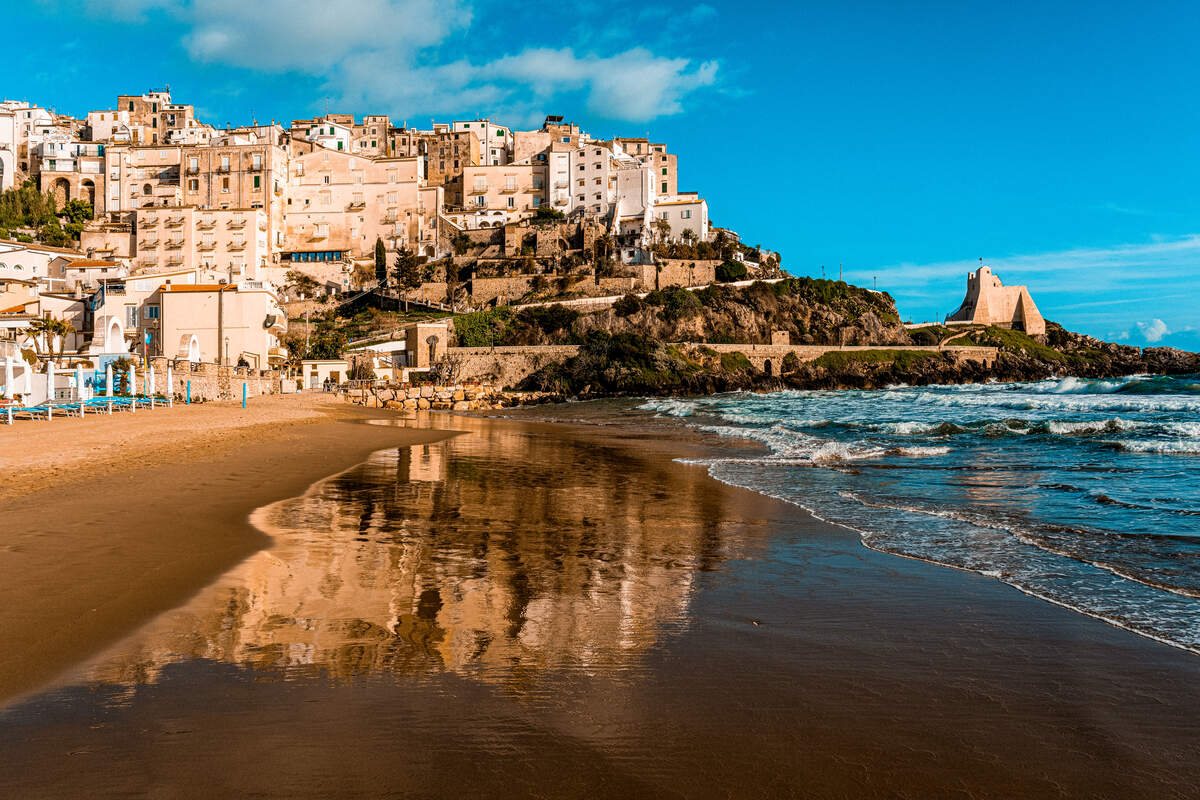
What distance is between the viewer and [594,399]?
172 ft

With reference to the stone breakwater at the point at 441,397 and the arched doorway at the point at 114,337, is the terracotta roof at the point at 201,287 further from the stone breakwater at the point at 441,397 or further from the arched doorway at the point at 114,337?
the stone breakwater at the point at 441,397

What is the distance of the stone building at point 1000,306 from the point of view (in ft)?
281

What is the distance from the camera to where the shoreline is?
4.57 meters

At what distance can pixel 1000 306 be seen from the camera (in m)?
86.7

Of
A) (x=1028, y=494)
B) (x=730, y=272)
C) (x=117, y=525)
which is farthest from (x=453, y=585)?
(x=730, y=272)

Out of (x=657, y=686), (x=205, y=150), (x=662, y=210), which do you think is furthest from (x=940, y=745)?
(x=205, y=150)

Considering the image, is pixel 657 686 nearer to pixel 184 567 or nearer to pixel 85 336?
pixel 184 567

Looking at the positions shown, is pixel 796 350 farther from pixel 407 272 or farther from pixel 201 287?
pixel 201 287

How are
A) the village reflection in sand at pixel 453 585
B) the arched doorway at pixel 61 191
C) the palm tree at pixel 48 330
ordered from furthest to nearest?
the arched doorway at pixel 61 191, the palm tree at pixel 48 330, the village reflection in sand at pixel 453 585

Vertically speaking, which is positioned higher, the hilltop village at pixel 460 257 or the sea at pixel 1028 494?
the hilltop village at pixel 460 257

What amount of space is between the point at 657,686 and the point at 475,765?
119cm

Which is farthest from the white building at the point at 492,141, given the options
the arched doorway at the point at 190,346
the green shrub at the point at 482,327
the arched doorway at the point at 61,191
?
the arched doorway at the point at 190,346

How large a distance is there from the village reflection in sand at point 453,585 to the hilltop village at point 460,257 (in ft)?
133

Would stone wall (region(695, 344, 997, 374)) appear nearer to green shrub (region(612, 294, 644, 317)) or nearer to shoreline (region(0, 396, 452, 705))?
green shrub (region(612, 294, 644, 317))
